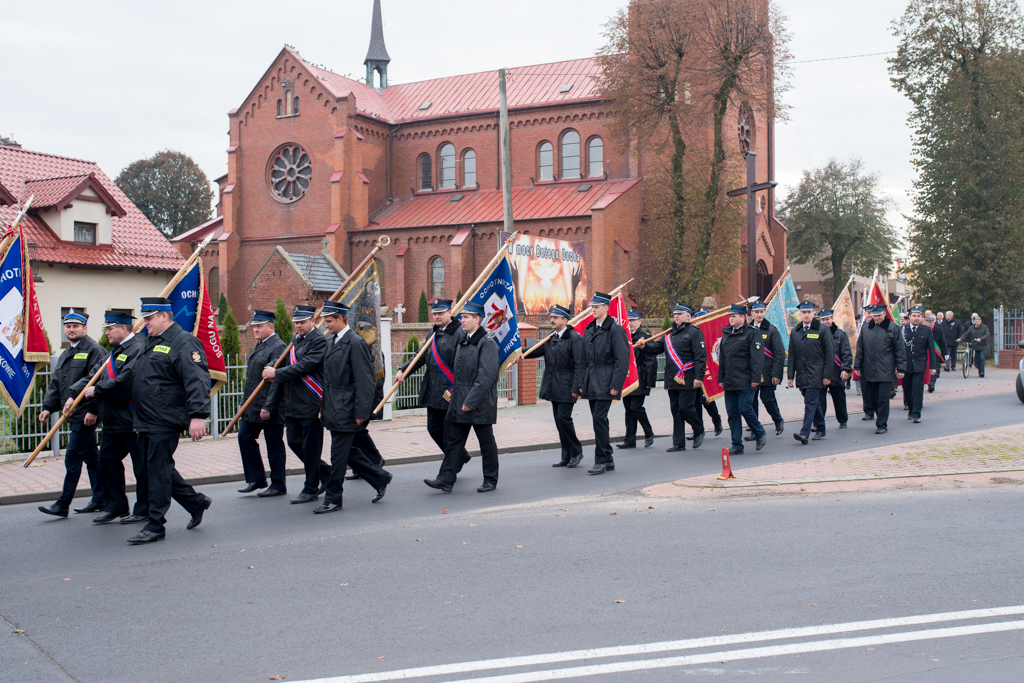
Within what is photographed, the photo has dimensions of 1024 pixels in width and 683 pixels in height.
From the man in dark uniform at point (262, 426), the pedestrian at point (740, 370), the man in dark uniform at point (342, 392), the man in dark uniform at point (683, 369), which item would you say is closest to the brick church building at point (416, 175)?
the man in dark uniform at point (683, 369)

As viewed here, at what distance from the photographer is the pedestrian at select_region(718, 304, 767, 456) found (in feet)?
37.3

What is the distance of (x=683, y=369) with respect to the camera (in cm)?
1213

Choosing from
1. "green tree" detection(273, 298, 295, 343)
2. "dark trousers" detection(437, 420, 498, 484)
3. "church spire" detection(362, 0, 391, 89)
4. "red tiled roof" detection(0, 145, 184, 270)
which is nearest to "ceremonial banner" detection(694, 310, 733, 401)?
"dark trousers" detection(437, 420, 498, 484)

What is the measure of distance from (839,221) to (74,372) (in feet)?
190

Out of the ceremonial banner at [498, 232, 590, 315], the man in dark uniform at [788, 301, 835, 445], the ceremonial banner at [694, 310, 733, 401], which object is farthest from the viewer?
the ceremonial banner at [498, 232, 590, 315]

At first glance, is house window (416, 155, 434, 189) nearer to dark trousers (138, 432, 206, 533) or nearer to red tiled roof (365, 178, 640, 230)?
red tiled roof (365, 178, 640, 230)

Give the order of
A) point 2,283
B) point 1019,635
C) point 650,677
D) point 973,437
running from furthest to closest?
point 973,437 < point 2,283 < point 1019,635 < point 650,677

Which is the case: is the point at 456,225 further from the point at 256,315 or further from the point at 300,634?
the point at 300,634

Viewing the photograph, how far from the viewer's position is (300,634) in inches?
184

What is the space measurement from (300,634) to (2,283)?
595 cm

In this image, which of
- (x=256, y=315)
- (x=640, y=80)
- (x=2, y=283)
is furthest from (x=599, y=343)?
(x=640, y=80)

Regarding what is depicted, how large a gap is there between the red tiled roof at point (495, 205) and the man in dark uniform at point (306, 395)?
98.5ft

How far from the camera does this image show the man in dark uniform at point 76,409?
26.3 ft

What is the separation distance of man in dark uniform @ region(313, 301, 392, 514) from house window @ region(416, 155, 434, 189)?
39.0 m
